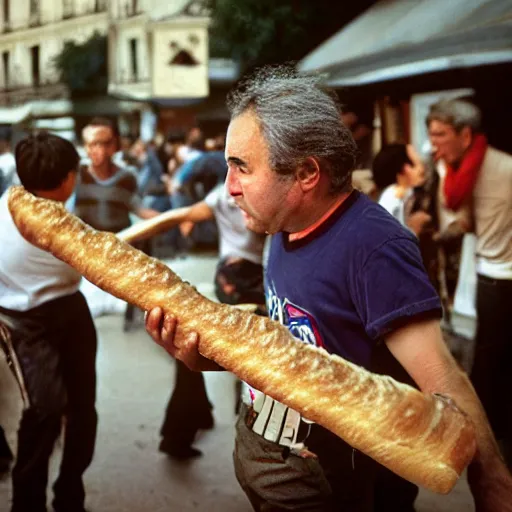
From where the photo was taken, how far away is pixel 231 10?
317 inches

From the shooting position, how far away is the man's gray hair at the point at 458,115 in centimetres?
415

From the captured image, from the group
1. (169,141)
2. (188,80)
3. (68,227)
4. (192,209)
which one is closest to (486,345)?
(192,209)

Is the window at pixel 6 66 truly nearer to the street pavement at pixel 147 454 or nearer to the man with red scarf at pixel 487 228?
the street pavement at pixel 147 454

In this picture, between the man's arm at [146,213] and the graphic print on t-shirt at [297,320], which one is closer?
the graphic print on t-shirt at [297,320]

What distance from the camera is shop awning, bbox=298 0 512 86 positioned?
5.75 meters

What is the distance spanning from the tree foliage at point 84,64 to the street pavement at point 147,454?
1528 mm

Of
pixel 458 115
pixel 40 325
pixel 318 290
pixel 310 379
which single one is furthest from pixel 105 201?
pixel 310 379

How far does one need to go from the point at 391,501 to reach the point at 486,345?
66.2 inches

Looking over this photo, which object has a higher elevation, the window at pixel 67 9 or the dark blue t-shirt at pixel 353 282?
the window at pixel 67 9

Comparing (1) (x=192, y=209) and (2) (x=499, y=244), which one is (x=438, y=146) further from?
(1) (x=192, y=209)

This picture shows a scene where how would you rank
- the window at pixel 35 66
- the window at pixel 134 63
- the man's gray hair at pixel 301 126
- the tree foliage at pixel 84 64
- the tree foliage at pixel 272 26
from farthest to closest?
the tree foliage at pixel 272 26
the window at pixel 134 63
the tree foliage at pixel 84 64
the window at pixel 35 66
the man's gray hair at pixel 301 126

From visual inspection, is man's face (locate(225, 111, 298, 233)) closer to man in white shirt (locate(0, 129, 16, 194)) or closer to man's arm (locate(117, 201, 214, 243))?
man's arm (locate(117, 201, 214, 243))

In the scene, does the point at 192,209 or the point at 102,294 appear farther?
the point at 102,294

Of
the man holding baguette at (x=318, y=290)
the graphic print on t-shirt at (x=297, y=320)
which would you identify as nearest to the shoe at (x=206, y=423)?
the man holding baguette at (x=318, y=290)
